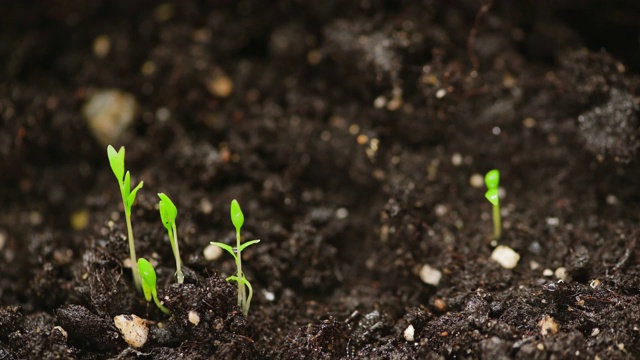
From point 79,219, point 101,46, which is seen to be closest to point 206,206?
point 79,219

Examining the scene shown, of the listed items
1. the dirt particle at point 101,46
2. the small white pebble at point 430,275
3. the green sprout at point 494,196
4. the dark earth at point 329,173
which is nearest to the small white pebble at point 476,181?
the dark earth at point 329,173

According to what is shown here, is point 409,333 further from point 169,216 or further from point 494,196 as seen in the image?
point 169,216

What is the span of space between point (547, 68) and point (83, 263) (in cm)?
127

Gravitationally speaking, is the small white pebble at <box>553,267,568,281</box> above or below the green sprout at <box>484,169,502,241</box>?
below

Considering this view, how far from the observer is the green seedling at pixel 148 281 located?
1.24m

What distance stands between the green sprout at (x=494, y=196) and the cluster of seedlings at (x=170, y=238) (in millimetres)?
515

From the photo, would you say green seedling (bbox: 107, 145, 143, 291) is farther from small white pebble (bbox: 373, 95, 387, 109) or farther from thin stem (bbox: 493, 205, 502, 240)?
thin stem (bbox: 493, 205, 502, 240)

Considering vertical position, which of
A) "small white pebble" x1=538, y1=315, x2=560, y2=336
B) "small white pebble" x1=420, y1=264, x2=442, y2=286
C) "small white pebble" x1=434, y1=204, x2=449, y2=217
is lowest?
"small white pebble" x1=420, y1=264, x2=442, y2=286

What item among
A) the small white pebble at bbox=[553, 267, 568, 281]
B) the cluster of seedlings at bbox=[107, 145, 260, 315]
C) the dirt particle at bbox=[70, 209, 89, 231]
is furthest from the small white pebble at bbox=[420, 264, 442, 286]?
the dirt particle at bbox=[70, 209, 89, 231]

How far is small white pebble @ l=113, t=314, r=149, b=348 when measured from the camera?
4.25 feet

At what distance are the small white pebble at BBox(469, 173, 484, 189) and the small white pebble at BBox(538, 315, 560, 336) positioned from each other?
1.52 ft

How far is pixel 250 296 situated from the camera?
1.32 meters

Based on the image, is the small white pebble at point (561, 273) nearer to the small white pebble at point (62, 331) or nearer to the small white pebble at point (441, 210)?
the small white pebble at point (441, 210)

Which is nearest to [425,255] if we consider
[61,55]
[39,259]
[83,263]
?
[83,263]
